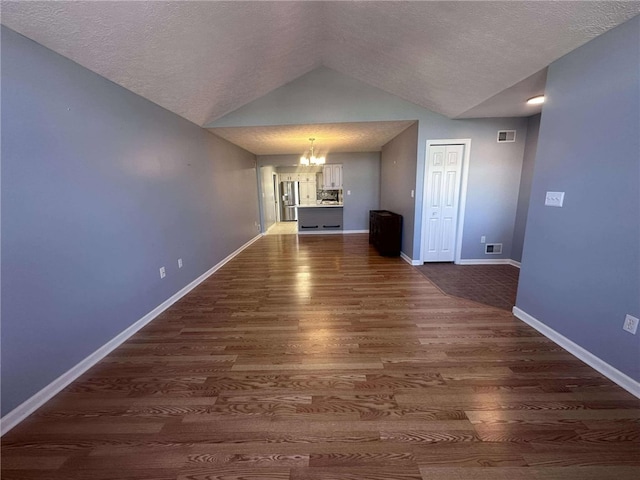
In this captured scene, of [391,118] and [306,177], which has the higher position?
[391,118]

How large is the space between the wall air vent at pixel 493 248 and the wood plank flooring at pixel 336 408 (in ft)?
6.55

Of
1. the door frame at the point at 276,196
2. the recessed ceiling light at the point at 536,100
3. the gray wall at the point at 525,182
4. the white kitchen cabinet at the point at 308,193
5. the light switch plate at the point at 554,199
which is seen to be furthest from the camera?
the white kitchen cabinet at the point at 308,193

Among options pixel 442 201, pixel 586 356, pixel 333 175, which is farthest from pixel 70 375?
pixel 333 175

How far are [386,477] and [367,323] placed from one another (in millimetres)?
1284

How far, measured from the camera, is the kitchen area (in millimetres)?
7176

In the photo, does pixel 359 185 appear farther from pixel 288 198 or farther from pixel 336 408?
pixel 336 408

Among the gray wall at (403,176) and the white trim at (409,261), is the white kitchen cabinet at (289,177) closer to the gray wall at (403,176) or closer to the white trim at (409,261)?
the gray wall at (403,176)

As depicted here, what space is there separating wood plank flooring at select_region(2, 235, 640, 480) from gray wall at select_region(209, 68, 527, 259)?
2413 millimetres

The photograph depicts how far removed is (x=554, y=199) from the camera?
79.6 inches

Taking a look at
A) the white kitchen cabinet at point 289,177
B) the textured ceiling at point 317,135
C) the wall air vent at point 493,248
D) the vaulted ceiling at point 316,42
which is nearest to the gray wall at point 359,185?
the textured ceiling at point 317,135

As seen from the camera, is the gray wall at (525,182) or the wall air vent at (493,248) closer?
the gray wall at (525,182)

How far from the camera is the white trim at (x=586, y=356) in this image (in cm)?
153

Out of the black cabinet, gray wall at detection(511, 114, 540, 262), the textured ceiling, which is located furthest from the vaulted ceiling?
the black cabinet

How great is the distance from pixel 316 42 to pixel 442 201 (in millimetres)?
3014
